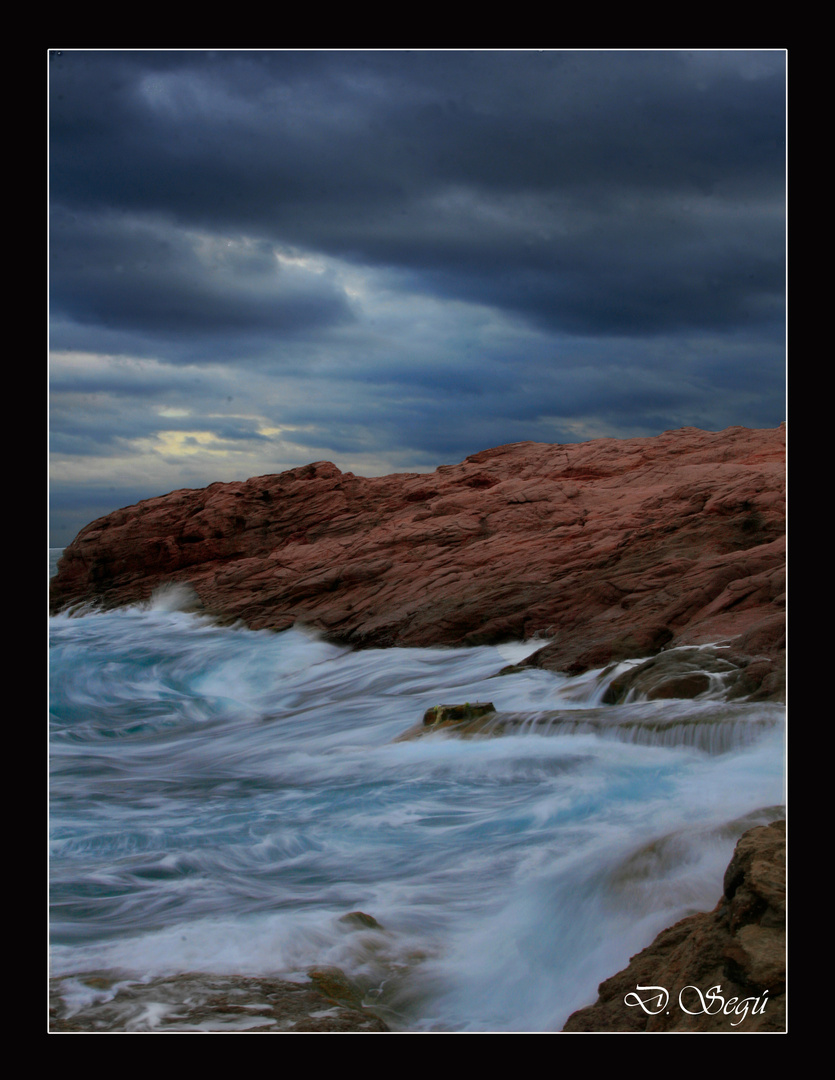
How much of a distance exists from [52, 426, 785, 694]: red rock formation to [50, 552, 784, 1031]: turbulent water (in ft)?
4.90

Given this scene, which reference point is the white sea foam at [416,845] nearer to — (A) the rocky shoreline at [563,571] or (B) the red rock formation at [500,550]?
(A) the rocky shoreline at [563,571]

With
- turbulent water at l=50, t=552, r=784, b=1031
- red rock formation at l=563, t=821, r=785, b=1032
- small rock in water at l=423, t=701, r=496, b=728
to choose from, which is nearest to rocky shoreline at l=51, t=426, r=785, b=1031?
red rock formation at l=563, t=821, r=785, b=1032

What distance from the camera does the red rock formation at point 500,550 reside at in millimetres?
9609

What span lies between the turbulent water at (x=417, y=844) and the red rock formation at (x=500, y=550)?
149 cm

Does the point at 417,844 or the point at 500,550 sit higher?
the point at 500,550

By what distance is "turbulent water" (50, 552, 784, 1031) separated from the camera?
4.25 m

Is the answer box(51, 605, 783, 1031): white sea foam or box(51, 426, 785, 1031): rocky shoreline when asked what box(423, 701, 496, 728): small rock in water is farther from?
box(51, 426, 785, 1031): rocky shoreline

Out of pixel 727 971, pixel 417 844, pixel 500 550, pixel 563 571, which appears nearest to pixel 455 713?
pixel 417 844

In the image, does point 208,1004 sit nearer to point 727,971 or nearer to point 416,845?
point 416,845

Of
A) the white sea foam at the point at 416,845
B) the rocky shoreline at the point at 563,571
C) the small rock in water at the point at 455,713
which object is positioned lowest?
the white sea foam at the point at 416,845

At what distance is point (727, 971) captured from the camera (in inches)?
138

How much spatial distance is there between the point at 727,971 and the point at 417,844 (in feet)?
8.18

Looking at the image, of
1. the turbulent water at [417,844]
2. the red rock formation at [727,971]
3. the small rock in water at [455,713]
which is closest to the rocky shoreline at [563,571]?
the red rock formation at [727,971]
